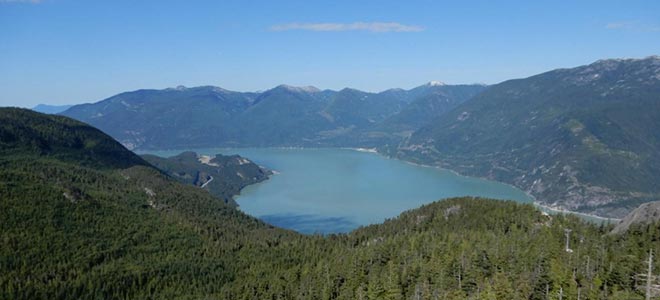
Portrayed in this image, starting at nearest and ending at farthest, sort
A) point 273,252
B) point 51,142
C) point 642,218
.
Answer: point 642,218
point 273,252
point 51,142

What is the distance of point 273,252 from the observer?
349ft

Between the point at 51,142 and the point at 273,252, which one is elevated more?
the point at 51,142

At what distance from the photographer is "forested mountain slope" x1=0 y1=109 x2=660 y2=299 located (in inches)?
2464

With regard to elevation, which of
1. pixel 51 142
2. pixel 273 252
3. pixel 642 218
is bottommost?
pixel 273 252

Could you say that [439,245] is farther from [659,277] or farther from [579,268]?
[659,277]

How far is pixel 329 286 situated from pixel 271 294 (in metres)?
8.83

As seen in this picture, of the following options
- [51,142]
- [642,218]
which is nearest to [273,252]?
[642,218]

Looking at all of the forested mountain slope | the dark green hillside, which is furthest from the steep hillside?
the dark green hillside

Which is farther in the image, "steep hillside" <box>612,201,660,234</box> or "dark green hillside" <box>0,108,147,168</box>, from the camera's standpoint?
"dark green hillside" <box>0,108,147,168</box>

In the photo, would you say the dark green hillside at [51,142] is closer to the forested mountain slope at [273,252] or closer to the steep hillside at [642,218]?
the forested mountain slope at [273,252]

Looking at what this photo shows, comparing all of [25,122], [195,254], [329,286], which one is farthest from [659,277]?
[25,122]

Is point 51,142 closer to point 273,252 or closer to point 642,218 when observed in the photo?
point 273,252

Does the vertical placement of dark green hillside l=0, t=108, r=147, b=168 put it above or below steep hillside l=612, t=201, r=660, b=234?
above

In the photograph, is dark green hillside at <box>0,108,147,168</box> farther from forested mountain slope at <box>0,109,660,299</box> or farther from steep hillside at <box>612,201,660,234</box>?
steep hillside at <box>612,201,660,234</box>
